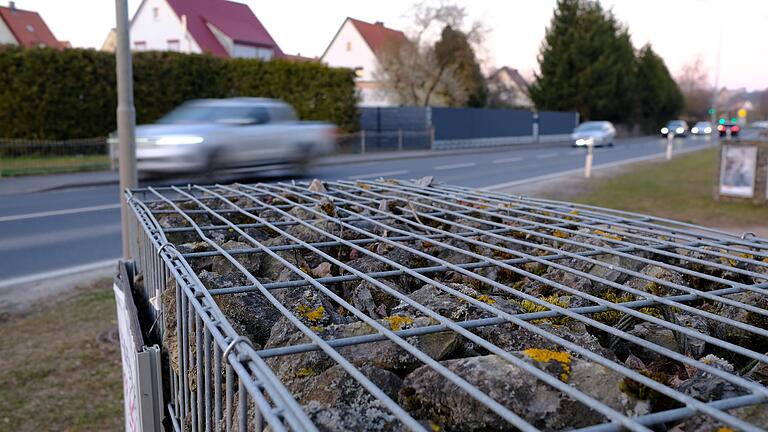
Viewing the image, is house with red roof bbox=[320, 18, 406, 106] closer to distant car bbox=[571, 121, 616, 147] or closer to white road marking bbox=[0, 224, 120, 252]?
distant car bbox=[571, 121, 616, 147]

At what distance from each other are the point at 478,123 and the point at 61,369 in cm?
3512

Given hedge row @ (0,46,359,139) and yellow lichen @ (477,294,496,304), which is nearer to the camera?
yellow lichen @ (477,294,496,304)

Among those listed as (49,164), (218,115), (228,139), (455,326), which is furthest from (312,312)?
(49,164)

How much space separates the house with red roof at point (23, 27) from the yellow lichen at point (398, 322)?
5701cm

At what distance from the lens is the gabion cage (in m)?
1.40

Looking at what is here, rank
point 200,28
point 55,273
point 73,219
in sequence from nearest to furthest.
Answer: point 55,273 < point 73,219 < point 200,28

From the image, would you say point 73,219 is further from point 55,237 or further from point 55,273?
point 55,273

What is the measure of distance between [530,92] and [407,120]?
27.0m

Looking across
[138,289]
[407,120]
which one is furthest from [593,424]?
[407,120]

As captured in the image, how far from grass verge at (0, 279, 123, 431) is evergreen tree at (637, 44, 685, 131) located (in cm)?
6368

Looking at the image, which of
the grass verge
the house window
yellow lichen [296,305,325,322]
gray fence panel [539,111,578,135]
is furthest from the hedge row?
the house window

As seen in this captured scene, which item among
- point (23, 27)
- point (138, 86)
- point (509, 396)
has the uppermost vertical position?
point (23, 27)

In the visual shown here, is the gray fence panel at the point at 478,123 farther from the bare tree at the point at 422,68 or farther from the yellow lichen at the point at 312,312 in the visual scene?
the yellow lichen at the point at 312,312

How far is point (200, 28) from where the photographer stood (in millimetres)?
48062
